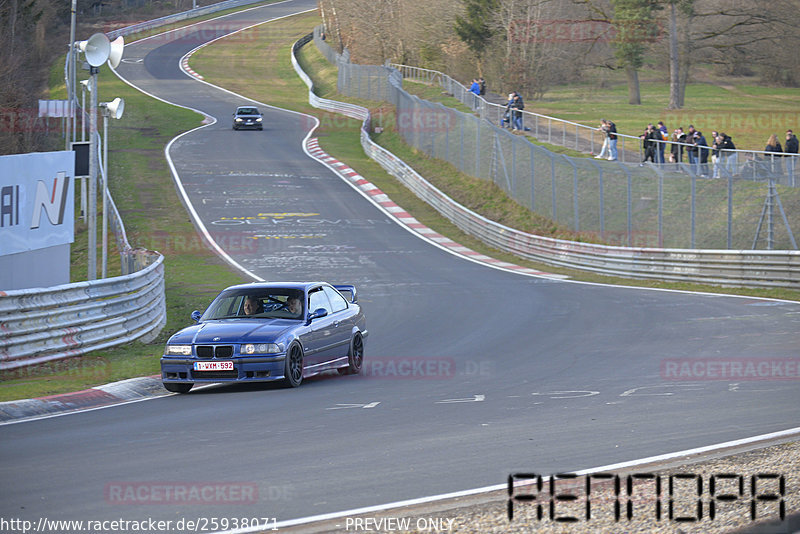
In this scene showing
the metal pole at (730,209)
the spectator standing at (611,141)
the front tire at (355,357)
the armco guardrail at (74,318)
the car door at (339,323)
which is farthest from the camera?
the spectator standing at (611,141)

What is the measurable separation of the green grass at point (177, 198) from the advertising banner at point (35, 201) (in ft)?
8.58

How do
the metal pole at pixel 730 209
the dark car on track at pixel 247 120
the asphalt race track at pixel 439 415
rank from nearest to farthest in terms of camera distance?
the asphalt race track at pixel 439 415, the metal pole at pixel 730 209, the dark car on track at pixel 247 120

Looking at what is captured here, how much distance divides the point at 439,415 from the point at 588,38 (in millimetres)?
61728

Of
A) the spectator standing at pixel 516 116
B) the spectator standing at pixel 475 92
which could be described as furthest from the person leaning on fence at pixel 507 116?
the spectator standing at pixel 475 92

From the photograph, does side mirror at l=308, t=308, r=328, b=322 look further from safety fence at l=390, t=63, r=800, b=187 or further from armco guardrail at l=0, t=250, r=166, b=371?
safety fence at l=390, t=63, r=800, b=187

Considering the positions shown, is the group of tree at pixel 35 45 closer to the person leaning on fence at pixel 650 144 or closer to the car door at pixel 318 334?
the person leaning on fence at pixel 650 144

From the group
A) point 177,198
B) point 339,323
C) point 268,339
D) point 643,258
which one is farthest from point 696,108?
point 268,339

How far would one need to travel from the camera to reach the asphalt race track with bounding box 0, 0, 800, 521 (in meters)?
7.45

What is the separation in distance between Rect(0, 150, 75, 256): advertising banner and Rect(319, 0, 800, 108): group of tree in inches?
1862

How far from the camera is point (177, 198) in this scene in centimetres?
4281

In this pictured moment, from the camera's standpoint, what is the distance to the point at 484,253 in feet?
115

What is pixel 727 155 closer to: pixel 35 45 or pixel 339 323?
pixel 339 323

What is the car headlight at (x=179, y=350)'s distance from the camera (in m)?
12.8

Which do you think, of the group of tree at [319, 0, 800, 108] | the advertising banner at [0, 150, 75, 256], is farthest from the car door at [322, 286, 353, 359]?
the group of tree at [319, 0, 800, 108]
